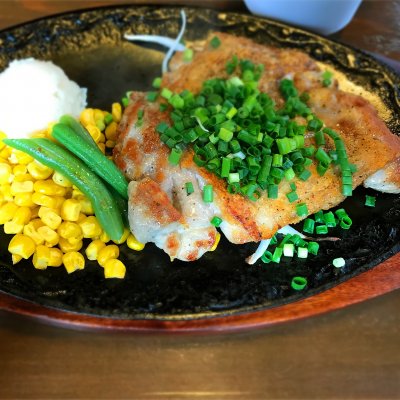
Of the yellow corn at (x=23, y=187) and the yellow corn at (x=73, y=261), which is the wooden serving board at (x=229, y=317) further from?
the yellow corn at (x=23, y=187)

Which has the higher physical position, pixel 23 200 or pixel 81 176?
pixel 81 176

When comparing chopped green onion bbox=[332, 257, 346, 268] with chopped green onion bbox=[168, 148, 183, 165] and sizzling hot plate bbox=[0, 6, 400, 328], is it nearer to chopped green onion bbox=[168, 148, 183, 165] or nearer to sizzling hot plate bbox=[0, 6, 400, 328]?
sizzling hot plate bbox=[0, 6, 400, 328]

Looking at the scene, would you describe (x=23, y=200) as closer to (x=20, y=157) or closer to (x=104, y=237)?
(x=20, y=157)

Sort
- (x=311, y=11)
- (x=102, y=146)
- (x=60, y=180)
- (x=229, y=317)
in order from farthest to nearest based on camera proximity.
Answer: (x=311, y=11) → (x=102, y=146) → (x=60, y=180) → (x=229, y=317)

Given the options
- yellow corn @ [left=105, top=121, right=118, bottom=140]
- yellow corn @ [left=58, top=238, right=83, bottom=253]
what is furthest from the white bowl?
yellow corn @ [left=58, top=238, right=83, bottom=253]

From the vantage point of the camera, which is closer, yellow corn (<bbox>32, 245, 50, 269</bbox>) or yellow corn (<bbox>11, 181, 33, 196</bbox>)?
yellow corn (<bbox>32, 245, 50, 269</bbox>)

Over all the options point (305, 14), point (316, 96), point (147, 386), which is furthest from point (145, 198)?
point (305, 14)

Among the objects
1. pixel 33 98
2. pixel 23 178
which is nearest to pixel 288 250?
pixel 23 178
